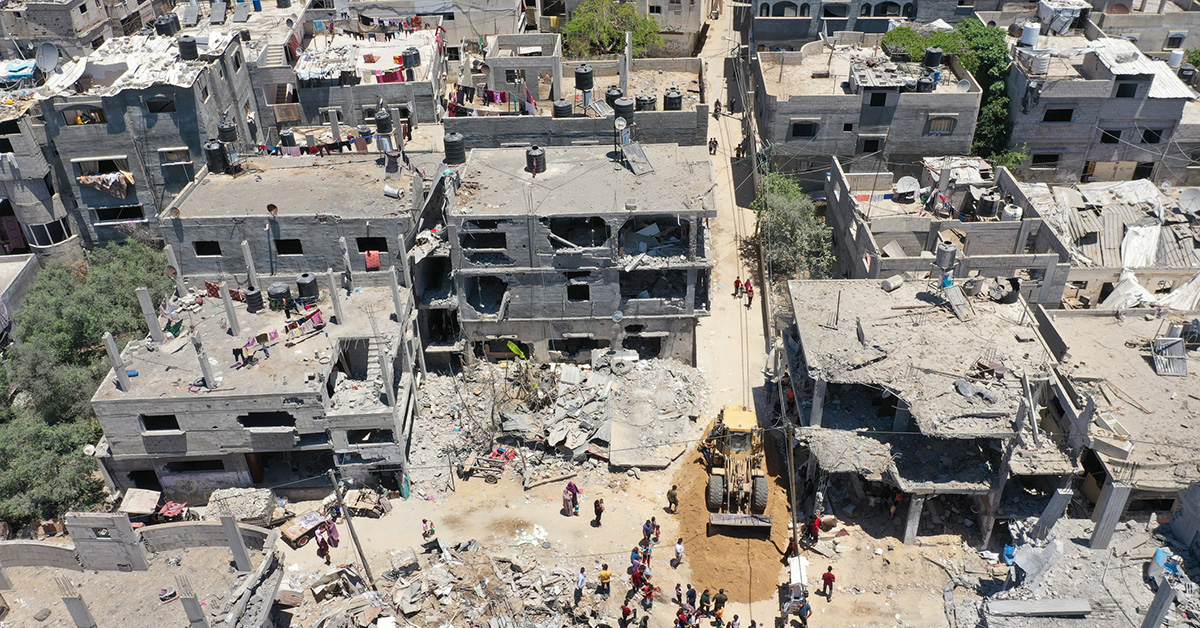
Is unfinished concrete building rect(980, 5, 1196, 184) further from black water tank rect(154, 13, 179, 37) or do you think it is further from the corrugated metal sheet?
black water tank rect(154, 13, 179, 37)

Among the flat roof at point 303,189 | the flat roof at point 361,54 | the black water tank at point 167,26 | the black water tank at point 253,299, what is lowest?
the black water tank at point 253,299

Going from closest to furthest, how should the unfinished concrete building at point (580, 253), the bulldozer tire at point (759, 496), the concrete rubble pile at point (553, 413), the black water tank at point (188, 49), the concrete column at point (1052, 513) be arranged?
Answer: the concrete column at point (1052, 513)
the bulldozer tire at point (759, 496)
the concrete rubble pile at point (553, 413)
the unfinished concrete building at point (580, 253)
the black water tank at point (188, 49)

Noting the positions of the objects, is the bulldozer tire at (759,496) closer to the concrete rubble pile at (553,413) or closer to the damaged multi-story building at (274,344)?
the concrete rubble pile at (553,413)

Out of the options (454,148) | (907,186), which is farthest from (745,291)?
(454,148)

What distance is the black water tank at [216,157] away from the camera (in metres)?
46.9

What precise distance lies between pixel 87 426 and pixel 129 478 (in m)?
4.01

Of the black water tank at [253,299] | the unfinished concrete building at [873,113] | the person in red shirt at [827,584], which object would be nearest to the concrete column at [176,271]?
the black water tank at [253,299]

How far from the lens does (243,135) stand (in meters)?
56.9

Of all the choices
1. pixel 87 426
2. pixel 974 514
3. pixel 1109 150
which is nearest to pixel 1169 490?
pixel 974 514

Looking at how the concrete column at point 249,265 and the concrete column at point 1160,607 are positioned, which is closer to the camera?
the concrete column at point 1160,607

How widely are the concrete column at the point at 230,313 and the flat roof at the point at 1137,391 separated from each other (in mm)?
35963

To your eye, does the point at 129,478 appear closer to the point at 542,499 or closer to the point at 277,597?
the point at 277,597

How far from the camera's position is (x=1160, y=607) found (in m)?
25.0

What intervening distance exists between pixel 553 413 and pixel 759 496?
1090cm
